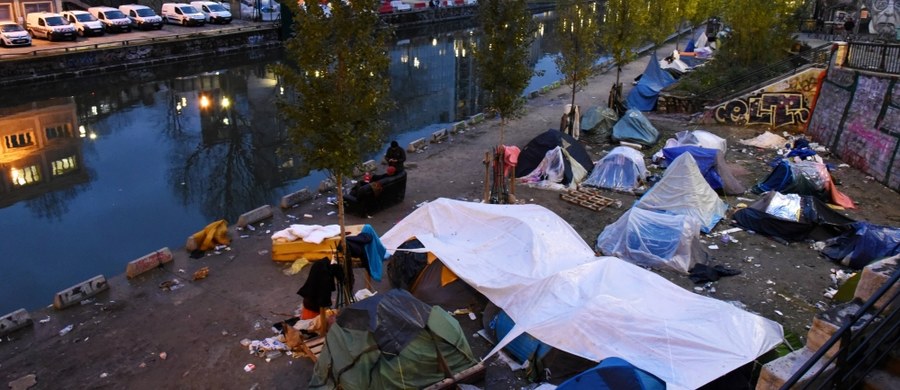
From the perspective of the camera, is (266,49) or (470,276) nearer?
(470,276)

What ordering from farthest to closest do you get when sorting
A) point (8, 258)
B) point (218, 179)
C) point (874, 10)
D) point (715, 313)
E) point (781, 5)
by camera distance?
point (874, 10) < point (781, 5) < point (218, 179) < point (8, 258) < point (715, 313)

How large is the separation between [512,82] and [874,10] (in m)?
22.9

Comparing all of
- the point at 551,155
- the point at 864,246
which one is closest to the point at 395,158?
the point at 551,155

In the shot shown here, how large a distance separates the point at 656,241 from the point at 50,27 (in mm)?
36524

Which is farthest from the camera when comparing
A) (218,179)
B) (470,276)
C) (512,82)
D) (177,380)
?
(218,179)

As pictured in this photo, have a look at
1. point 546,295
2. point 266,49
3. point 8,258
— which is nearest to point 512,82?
point 546,295

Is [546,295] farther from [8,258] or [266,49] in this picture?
[266,49]

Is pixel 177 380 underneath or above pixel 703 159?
underneath

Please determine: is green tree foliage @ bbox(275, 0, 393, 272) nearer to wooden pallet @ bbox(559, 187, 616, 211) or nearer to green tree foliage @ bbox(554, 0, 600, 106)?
wooden pallet @ bbox(559, 187, 616, 211)

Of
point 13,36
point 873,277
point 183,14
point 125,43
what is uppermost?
point 183,14

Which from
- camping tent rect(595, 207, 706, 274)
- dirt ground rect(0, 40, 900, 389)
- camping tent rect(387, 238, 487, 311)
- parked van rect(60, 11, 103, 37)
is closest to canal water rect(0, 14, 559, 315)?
dirt ground rect(0, 40, 900, 389)

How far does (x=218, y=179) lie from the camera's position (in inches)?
816

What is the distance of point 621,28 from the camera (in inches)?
985

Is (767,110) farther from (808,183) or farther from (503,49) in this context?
(503,49)
